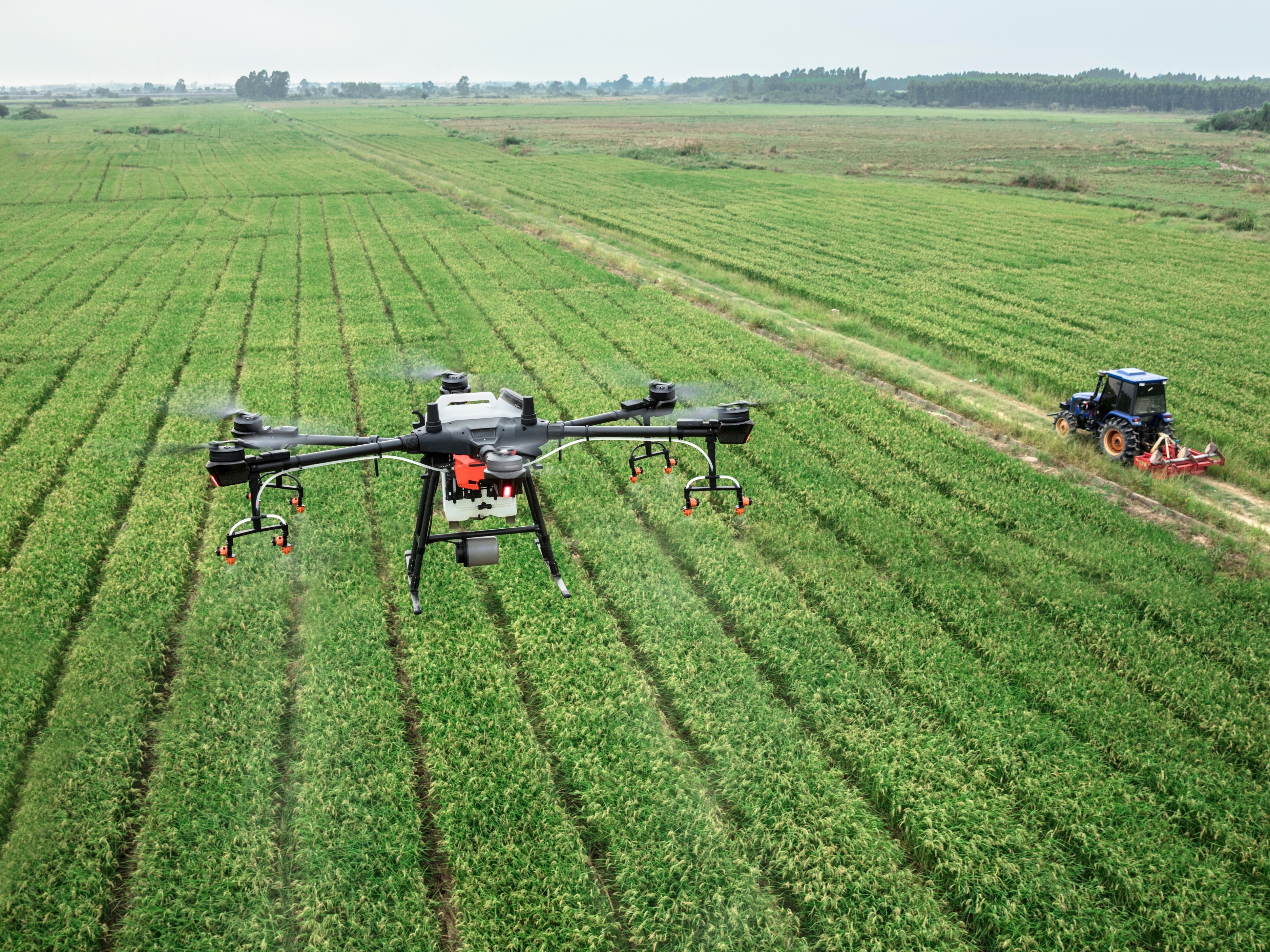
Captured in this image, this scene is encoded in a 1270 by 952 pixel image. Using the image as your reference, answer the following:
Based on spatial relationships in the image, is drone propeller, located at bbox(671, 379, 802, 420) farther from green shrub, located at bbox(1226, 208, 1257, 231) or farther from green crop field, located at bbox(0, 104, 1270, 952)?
green shrub, located at bbox(1226, 208, 1257, 231)

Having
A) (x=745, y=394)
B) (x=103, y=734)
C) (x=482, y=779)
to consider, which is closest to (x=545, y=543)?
(x=482, y=779)

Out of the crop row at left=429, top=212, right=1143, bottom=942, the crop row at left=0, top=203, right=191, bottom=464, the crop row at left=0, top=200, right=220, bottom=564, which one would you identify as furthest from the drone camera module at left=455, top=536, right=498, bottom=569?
the crop row at left=0, top=203, right=191, bottom=464

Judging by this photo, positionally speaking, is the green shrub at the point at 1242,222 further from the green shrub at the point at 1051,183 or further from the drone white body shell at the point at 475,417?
the drone white body shell at the point at 475,417

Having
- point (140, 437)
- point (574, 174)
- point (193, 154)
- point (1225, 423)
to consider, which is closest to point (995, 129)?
point (574, 174)

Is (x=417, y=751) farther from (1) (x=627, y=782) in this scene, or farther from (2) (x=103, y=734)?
(2) (x=103, y=734)

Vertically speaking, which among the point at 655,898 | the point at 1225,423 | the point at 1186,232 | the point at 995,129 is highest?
the point at 995,129

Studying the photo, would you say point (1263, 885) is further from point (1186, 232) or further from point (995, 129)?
point (995, 129)

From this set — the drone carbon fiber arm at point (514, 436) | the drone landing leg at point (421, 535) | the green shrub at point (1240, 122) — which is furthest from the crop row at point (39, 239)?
the green shrub at point (1240, 122)
